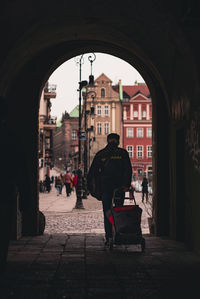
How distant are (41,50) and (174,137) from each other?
124 inches

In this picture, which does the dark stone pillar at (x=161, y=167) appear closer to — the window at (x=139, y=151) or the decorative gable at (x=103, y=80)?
the decorative gable at (x=103, y=80)

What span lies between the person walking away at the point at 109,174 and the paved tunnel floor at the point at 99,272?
2.54 ft

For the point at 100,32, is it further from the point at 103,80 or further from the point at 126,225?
the point at 103,80

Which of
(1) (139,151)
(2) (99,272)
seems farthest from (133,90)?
(2) (99,272)

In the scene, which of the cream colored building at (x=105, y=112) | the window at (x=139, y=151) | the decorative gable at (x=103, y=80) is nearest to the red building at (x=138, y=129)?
the window at (x=139, y=151)

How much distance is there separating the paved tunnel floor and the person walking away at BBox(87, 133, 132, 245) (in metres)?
0.77

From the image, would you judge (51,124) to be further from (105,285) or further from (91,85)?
(105,285)

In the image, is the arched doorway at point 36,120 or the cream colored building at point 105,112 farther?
the cream colored building at point 105,112

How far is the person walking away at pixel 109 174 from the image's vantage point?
8000 mm

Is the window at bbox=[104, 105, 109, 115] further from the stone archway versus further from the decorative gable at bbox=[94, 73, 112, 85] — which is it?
the stone archway

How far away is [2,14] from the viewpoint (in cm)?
783

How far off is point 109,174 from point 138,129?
85.1 m

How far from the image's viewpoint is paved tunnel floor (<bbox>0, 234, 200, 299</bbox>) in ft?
15.1

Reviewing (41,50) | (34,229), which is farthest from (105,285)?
(41,50)
